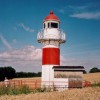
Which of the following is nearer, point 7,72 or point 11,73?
point 7,72

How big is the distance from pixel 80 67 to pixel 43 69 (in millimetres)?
3243

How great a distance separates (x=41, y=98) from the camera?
1980 centimetres

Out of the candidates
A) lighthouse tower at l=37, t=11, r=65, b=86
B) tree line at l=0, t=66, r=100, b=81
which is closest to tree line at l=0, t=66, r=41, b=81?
tree line at l=0, t=66, r=100, b=81

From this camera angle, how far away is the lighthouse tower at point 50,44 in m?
31.8

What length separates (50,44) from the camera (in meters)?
32.4

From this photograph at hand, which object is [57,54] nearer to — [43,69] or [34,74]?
[43,69]

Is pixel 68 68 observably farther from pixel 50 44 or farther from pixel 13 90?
pixel 13 90

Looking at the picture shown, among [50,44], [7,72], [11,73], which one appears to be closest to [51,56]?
[50,44]

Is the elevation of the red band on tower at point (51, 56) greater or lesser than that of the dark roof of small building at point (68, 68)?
greater

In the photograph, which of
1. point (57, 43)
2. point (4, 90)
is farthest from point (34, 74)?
point (4, 90)

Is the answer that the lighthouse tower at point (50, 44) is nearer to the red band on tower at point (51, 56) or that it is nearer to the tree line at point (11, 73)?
the red band on tower at point (51, 56)

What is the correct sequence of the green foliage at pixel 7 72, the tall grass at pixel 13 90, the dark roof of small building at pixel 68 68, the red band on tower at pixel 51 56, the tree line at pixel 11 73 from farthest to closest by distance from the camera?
the tree line at pixel 11 73, the green foliage at pixel 7 72, the red band on tower at pixel 51 56, the dark roof of small building at pixel 68 68, the tall grass at pixel 13 90

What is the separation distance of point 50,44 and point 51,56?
4.06ft

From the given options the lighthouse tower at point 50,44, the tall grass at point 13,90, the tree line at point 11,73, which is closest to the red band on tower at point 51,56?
the lighthouse tower at point 50,44
